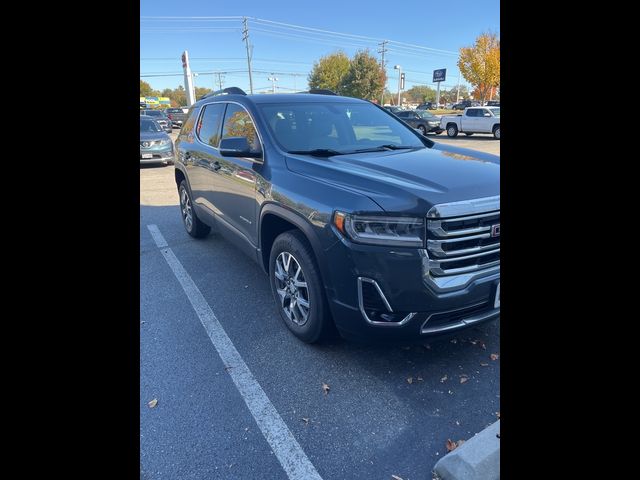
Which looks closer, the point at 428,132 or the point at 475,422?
the point at 475,422

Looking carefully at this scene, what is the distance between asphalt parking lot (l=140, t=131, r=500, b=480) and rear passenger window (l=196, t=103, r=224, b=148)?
6.26 ft

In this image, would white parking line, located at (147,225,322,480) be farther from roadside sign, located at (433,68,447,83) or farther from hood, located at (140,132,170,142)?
roadside sign, located at (433,68,447,83)

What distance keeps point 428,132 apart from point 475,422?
2651 centimetres

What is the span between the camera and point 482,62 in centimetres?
4553

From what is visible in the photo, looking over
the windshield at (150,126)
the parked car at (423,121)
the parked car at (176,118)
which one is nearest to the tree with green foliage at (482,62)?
the parked car at (423,121)

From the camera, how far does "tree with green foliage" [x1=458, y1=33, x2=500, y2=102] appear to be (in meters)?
44.4

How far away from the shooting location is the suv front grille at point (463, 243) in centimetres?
240

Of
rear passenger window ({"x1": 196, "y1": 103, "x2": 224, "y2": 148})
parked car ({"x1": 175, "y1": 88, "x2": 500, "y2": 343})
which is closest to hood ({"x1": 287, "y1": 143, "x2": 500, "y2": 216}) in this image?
parked car ({"x1": 175, "y1": 88, "x2": 500, "y2": 343})

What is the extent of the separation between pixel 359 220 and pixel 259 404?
4.25ft

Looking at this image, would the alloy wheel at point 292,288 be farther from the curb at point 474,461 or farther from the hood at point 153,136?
the hood at point 153,136
